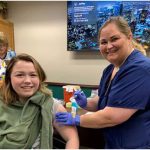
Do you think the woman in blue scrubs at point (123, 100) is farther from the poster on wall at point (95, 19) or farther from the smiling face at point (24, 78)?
the poster on wall at point (95, 19)

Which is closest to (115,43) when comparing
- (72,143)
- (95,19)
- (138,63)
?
(138,63)

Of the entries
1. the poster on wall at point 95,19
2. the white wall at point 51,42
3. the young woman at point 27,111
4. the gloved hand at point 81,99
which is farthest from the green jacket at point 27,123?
the white wall at point 51,42

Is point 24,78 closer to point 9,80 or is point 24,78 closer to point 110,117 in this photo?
point 9,80

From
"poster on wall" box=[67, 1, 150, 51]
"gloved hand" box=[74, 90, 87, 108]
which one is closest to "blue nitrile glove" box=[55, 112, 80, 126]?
"gloved hand" box=[74, 90, 87, 108]

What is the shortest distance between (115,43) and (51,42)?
8.88 ft

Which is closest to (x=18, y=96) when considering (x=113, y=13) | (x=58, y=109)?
(x=58, y=109)

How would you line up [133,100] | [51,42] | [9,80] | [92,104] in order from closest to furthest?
1. [133,100]
2. [9,80]
3. [92,104]
4. [51,42]

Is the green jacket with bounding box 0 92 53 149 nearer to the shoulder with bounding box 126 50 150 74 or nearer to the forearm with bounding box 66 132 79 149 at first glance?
the forearm with bounding box 66 132 79 149

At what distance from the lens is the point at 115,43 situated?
1.38m

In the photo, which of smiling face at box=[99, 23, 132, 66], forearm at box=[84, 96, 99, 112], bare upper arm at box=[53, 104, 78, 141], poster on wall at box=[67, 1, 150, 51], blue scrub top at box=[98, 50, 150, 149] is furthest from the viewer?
poster on wall at box=[67, 1, 150, 51]

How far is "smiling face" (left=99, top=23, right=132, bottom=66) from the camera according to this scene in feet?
4.52

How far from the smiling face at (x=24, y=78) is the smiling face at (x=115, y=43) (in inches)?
20.7

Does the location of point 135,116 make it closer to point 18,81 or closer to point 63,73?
point 18,81

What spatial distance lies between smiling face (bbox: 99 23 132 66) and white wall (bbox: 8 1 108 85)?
2.23m
